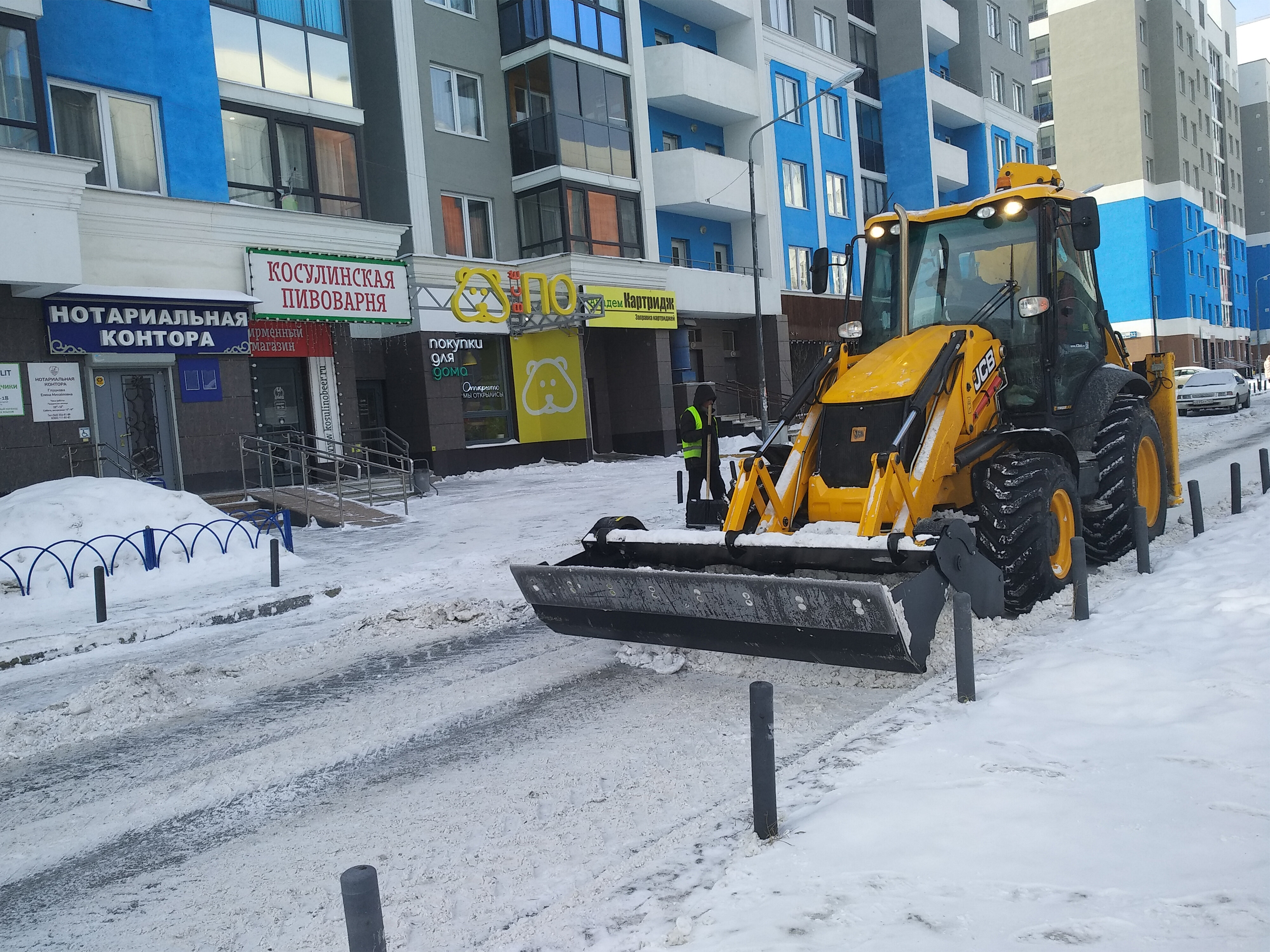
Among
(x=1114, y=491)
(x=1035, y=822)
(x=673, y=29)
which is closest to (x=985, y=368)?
(x=1114, y=491)

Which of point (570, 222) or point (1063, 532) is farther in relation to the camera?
point (570, 222)

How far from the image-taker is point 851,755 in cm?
487

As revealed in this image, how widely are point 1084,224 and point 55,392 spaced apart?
52.3 feet

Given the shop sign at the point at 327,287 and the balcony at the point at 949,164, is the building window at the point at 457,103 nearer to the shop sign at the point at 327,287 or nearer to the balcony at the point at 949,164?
the shop sign at the point at 327,287

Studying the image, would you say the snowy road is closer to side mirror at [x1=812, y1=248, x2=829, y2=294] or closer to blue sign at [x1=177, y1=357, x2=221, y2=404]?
side mirror at [x1=812, y1=248, x2=829, y2=294]

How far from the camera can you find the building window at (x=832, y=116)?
37281 mm

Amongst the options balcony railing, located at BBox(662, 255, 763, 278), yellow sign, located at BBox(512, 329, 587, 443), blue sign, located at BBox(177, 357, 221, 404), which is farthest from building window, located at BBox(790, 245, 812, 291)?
blue sign, located at BBox(177, 357, 221, 404)

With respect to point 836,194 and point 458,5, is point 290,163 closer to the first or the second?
point 458,5

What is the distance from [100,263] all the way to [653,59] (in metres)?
19.1

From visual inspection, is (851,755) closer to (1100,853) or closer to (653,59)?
(1100,853)

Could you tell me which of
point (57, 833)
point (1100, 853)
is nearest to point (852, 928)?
point (1100, 853)

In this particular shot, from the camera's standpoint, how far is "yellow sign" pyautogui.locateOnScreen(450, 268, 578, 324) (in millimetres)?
24172

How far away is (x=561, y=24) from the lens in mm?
26578

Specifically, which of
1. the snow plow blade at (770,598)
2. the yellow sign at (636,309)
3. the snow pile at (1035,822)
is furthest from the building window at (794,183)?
the snow pile at (1035,822)
